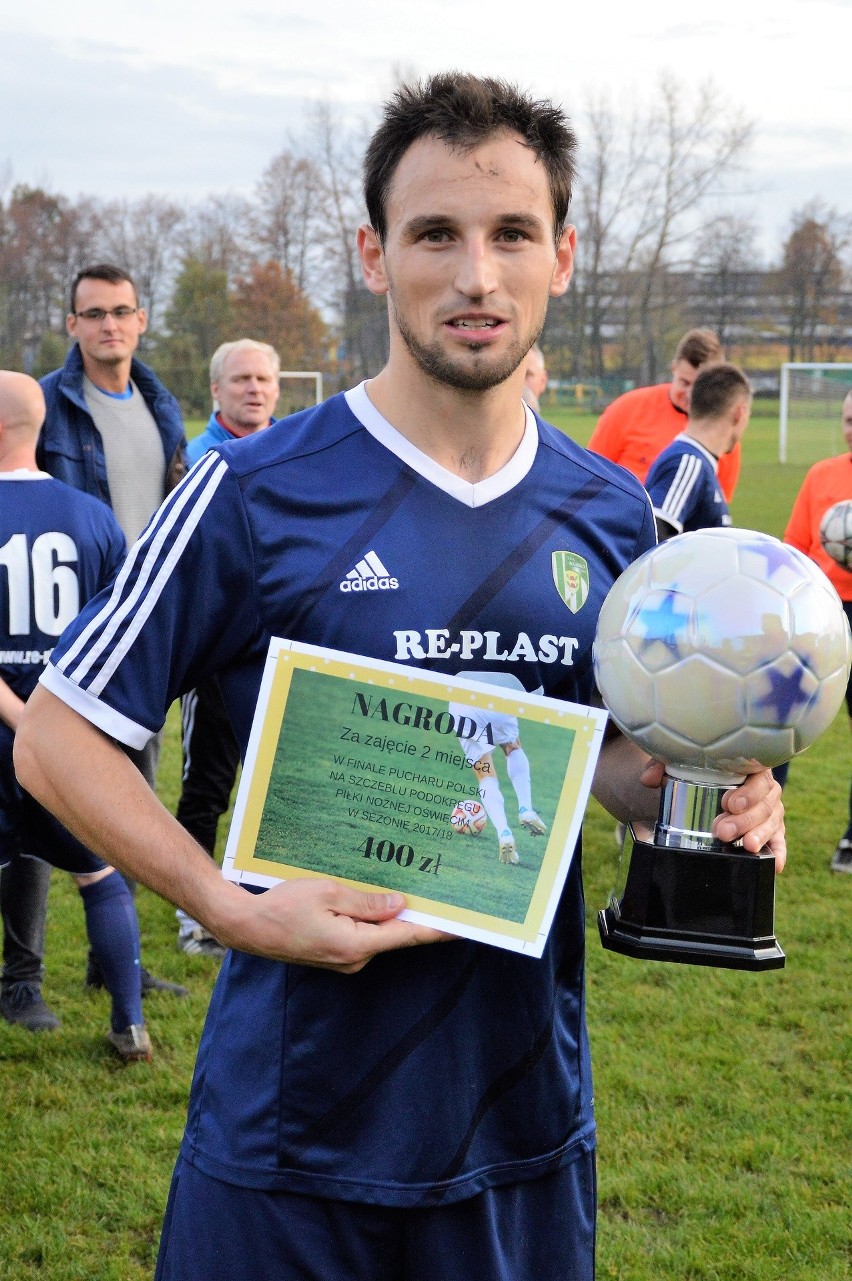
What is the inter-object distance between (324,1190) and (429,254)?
116cm

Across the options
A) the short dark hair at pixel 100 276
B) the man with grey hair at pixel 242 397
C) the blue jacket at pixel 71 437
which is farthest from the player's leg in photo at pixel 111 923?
the short dark hair at pixel 100 276

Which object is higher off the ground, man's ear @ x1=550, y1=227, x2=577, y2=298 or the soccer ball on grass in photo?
man's ear @ x1=550, y1=227, x2=577, y2=298

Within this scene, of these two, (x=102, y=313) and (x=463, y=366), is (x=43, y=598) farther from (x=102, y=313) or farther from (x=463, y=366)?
(x=463, y=366)

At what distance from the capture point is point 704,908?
1.49m

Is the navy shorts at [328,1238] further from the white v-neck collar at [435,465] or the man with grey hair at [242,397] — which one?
the man with grey hair at [242,397]

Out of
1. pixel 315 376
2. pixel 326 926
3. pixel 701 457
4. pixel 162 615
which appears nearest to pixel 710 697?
pixel 326 926

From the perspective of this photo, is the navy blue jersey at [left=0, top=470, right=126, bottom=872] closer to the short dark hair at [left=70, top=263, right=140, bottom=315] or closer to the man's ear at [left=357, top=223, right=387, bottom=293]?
the short dark hair at [left=70, top=263, right=140, bottom=315]

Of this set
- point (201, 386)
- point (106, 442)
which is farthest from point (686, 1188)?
point (201, 386)

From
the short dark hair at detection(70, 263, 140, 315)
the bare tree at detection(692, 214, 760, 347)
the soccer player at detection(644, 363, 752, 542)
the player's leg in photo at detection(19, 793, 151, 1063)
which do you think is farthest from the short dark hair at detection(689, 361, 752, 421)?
the bare tree at detection(692, 214, 760, 347)

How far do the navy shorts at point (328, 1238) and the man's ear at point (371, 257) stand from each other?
119 centimetres

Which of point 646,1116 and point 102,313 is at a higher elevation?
point 102,313

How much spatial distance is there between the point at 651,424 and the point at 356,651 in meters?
5.53

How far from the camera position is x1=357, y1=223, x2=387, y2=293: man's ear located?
1721 mm

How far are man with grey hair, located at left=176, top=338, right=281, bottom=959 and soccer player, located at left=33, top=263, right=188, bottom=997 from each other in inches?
9.9
